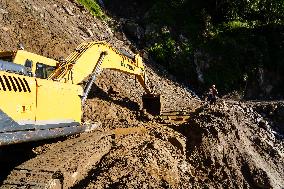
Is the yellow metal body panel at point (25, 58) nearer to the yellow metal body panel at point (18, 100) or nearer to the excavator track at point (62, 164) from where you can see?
the yellow metal body panel at point (18, 100)

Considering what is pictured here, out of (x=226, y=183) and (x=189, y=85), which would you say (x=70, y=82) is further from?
(x=189, y=85)

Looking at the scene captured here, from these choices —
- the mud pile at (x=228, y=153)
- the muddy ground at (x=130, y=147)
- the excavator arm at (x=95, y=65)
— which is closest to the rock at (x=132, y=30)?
the muddy ground at (x=130, y=147)

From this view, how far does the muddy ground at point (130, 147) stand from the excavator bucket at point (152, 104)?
0.34 meters

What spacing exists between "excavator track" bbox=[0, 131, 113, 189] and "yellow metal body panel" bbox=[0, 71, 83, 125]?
631mm

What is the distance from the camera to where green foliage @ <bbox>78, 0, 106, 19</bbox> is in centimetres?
2338

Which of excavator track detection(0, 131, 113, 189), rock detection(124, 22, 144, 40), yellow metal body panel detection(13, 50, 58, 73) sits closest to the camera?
excavator track detection(0, 131, 113, 189)

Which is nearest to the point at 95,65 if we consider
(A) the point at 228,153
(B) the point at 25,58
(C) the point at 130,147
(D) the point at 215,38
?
(B) the point at 25,58

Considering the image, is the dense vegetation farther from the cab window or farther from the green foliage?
the cab window

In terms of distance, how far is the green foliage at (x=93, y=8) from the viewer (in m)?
23.4

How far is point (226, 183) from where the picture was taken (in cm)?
1007

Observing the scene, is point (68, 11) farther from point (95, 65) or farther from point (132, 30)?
point (95, 65)

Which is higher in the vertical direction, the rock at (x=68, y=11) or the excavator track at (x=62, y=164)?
the rock at (x=68, y=11)

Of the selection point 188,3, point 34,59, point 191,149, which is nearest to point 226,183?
point 191,149

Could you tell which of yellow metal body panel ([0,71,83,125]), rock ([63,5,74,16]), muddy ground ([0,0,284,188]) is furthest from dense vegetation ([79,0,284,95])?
yellow metal body panel ([0,71,83,125])
